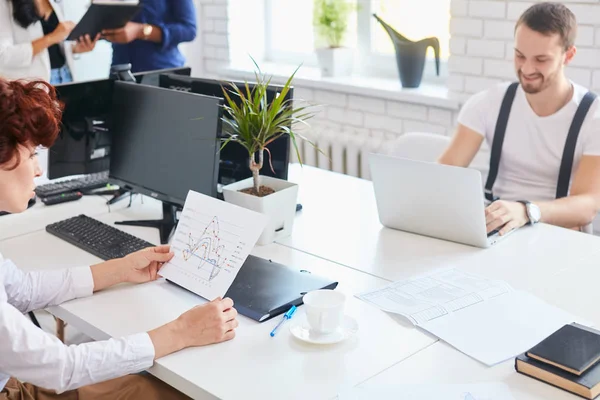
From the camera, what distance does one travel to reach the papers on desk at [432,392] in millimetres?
1284

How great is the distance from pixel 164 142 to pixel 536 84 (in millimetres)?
1194

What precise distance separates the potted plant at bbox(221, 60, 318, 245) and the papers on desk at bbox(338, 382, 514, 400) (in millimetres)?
746

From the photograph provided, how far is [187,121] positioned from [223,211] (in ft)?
1.41

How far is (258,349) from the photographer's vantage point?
148cm

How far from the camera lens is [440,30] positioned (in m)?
3.59

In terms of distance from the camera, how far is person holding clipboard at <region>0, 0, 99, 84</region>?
3.54 metres

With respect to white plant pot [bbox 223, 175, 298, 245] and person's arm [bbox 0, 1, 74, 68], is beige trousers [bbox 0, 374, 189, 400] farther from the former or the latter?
person's arm [bbox 0, 1, 74, 68]

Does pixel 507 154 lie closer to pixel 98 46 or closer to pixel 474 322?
Result: pixel 474 322

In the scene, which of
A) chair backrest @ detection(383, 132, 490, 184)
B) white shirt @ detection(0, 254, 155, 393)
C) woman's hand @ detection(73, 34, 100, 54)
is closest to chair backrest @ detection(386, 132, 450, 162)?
chair backrest @ detection(383, 132, 490, 184)

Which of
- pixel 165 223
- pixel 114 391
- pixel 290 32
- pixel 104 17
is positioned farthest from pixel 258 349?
pixel 290 32

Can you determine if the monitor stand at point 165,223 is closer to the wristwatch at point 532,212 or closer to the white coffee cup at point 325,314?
the white coffee cup at point 325,314

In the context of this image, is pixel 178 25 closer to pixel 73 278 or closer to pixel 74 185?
pixel 74 185

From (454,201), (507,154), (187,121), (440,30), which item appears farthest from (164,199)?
(440,30)

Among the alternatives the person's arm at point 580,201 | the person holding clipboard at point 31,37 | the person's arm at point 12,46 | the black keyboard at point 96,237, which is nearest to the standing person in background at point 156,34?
the person holding clipboard at point 31,37
